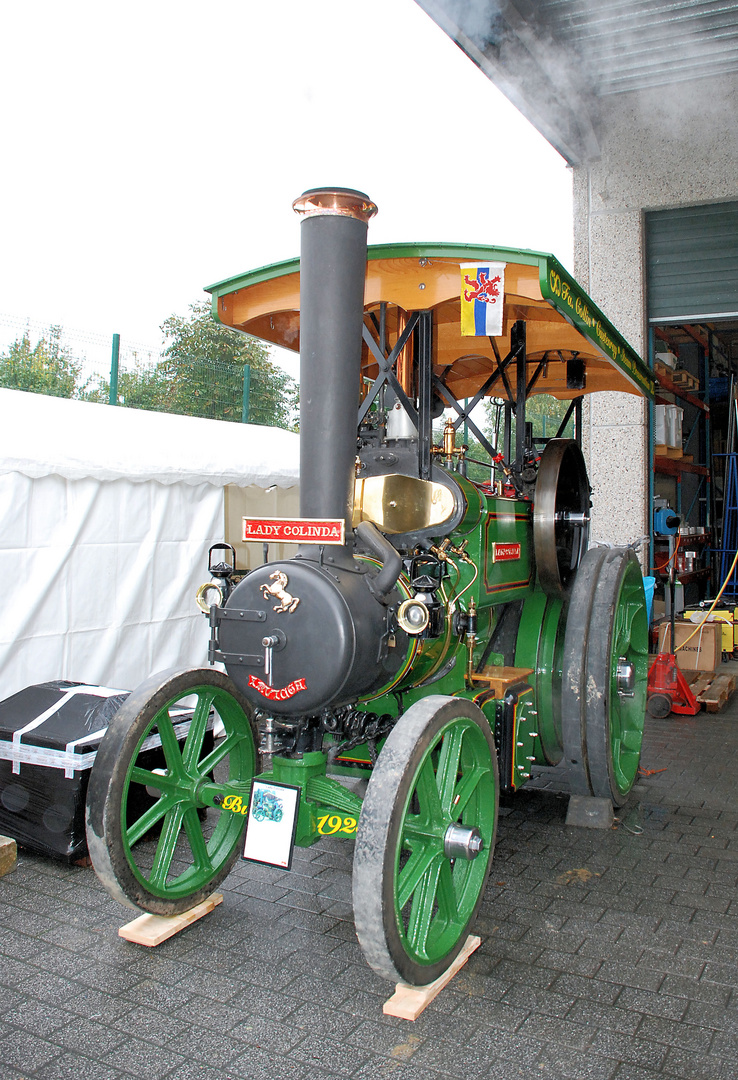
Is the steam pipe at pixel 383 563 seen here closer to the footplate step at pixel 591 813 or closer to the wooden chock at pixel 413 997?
the wooden chock at pixel 413 997

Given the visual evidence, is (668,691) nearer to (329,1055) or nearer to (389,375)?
(389,375)

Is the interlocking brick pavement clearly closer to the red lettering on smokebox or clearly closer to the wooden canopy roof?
the red lettering on smokebox

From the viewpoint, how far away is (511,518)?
3453mm

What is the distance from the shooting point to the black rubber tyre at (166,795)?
2.42 meters

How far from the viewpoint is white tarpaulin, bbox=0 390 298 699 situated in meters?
4.02

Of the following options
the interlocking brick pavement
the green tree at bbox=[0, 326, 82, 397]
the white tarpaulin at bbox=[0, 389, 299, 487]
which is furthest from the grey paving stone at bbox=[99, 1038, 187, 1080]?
the green tree at bbox=[0, 326, 82, 397]

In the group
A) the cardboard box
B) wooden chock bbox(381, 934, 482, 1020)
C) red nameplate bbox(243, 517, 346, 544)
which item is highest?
red nameplate bbox(243, 517, 346, 544)

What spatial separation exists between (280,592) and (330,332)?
726 millimetres

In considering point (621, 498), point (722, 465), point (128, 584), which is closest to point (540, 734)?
point (128, 584)

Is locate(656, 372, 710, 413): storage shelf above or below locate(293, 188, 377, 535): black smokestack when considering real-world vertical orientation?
above

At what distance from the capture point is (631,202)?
7.68 m

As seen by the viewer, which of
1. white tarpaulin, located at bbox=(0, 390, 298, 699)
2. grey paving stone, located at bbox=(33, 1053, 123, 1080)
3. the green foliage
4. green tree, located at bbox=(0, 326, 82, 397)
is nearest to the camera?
grey paving stone, located at bbox=(33, 1053, 123, 1080)

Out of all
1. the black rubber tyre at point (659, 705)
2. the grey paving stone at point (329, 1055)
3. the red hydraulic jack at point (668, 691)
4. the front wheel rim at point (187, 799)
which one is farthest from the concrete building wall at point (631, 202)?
the grey paving stone at point (329, 1055)

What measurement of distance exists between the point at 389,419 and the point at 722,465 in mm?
9877
